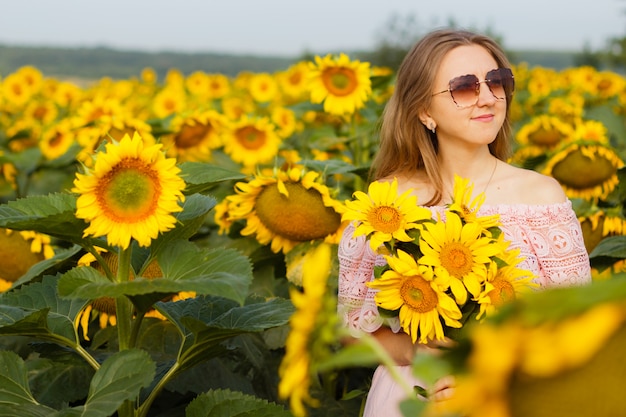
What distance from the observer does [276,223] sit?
7.55 feet

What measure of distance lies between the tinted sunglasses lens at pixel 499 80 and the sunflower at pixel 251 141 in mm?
1722

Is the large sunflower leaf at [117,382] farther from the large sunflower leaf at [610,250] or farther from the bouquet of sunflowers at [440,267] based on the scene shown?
the large sunflower leaf at [610,250]

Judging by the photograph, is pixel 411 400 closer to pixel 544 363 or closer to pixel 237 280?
pixel 544 363

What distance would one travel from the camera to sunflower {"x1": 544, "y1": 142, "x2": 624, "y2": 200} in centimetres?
288

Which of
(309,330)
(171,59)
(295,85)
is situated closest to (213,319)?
(309,330)

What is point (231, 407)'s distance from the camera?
5.04ft

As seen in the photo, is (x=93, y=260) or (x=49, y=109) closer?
(x=93, y=260)

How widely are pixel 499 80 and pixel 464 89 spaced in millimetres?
76

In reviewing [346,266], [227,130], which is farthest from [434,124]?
[227,130]

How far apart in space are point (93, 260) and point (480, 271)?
967 millimetres

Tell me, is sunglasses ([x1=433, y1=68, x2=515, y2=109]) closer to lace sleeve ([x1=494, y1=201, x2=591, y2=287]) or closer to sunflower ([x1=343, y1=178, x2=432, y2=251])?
lace sleeve ([x1=494, y1=201, x2=591, y2=287])

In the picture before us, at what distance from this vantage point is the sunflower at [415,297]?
130cm

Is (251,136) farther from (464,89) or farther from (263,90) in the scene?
(263,90)

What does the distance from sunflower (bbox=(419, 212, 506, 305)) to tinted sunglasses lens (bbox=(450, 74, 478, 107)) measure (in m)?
0.57
